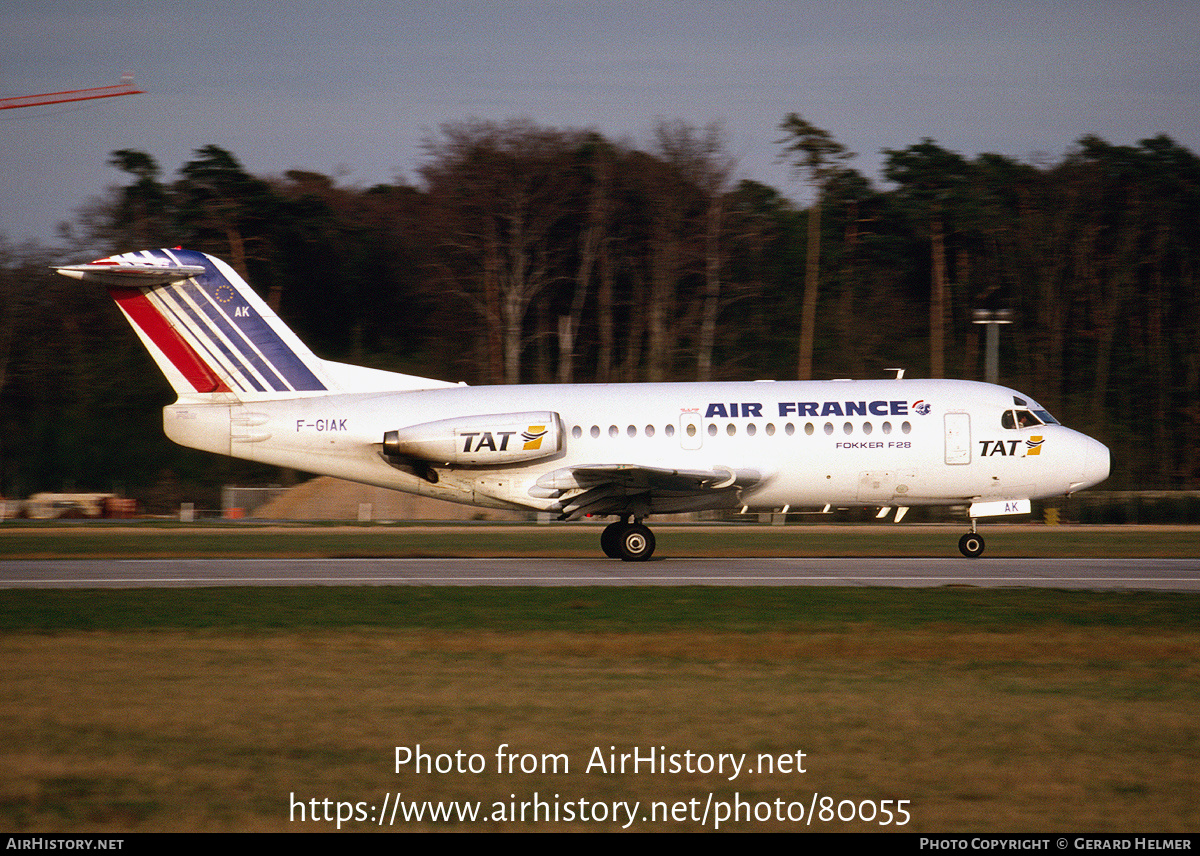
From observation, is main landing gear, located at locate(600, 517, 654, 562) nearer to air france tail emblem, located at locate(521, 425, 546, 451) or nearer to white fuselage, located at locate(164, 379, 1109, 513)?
white fuselage, located at locate(164, 379, 1109, 513)

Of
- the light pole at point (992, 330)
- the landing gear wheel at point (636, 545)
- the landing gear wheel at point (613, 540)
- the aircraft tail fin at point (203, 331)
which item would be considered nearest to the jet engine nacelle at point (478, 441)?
the landing gear wheel at point (613, 540)

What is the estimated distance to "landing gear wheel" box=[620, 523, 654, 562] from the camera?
21.8 metres

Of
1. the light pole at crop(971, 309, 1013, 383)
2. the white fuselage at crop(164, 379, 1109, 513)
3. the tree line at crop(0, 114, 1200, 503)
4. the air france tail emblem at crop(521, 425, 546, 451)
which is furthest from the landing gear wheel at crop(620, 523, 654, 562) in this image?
the tree line at crop(0, 114, 1200, 503)

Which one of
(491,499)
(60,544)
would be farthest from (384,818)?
(60,544)

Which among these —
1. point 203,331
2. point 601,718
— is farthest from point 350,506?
point 601,718

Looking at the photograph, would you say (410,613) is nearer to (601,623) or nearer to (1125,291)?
(601,623)

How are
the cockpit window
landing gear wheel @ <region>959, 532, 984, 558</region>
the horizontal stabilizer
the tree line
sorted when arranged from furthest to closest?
the tree line
landing gear wheel @ <region>959, 532, 984, 558</region>
the cockpit window
the horizontal stabilizer

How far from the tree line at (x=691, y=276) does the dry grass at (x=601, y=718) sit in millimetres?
35701

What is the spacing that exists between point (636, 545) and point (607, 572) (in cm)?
242

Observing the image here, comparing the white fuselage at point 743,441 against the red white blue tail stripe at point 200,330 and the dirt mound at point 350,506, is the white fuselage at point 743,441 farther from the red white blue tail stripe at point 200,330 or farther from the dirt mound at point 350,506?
Result: the dirt mound at point 350,506

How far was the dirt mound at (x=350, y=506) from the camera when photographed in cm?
4050

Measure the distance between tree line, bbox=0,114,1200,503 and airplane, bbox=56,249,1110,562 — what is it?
24.3 metres

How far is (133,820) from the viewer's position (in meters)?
6.35

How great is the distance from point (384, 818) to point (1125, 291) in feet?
173
